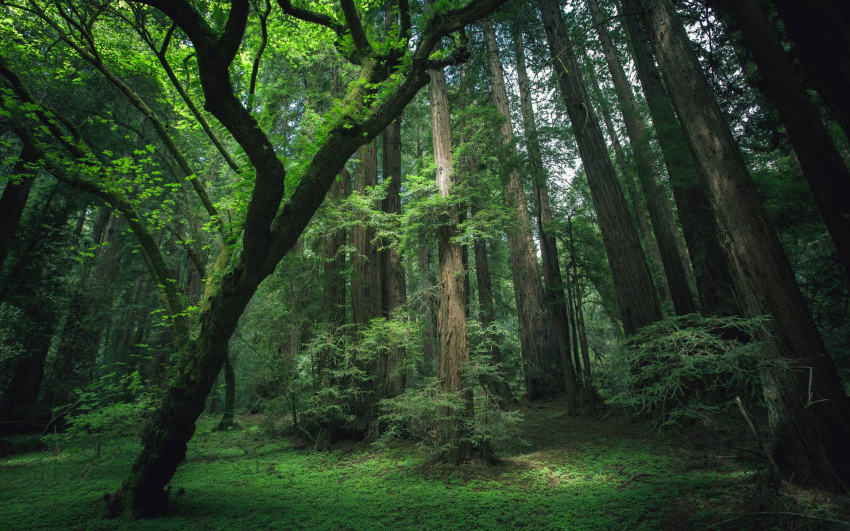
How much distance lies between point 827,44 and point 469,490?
5.79 meters

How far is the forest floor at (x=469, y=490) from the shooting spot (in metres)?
A: 2.91

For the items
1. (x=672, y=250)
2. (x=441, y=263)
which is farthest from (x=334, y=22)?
(x=672, y=250)

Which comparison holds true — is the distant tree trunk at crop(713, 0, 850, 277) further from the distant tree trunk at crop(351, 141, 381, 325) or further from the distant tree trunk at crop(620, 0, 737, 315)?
the distant tree trunk at crop(351, 141, 381, 325)

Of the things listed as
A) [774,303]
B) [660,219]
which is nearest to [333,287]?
[774,303]

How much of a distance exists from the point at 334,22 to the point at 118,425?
6.20m

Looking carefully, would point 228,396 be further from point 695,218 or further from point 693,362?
point 695,218

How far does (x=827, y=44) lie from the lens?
10.1ft

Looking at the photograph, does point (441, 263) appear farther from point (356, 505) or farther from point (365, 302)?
point (356, 505)

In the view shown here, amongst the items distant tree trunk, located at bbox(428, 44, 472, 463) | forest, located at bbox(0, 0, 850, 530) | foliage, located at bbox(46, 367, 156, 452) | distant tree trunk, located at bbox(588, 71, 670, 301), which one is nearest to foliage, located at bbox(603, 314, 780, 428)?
forest, located at bbox(0, 0, 850, 530)

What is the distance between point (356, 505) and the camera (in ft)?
12.7

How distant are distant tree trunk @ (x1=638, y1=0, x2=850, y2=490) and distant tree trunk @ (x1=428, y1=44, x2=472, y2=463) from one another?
3.20 metres

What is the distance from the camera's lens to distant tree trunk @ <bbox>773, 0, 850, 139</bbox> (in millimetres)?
2990

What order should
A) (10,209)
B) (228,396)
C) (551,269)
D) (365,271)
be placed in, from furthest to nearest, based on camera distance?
(228,396)
(551,269)
(10,209)
(365,271)

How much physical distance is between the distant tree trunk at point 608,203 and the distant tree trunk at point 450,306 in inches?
107
